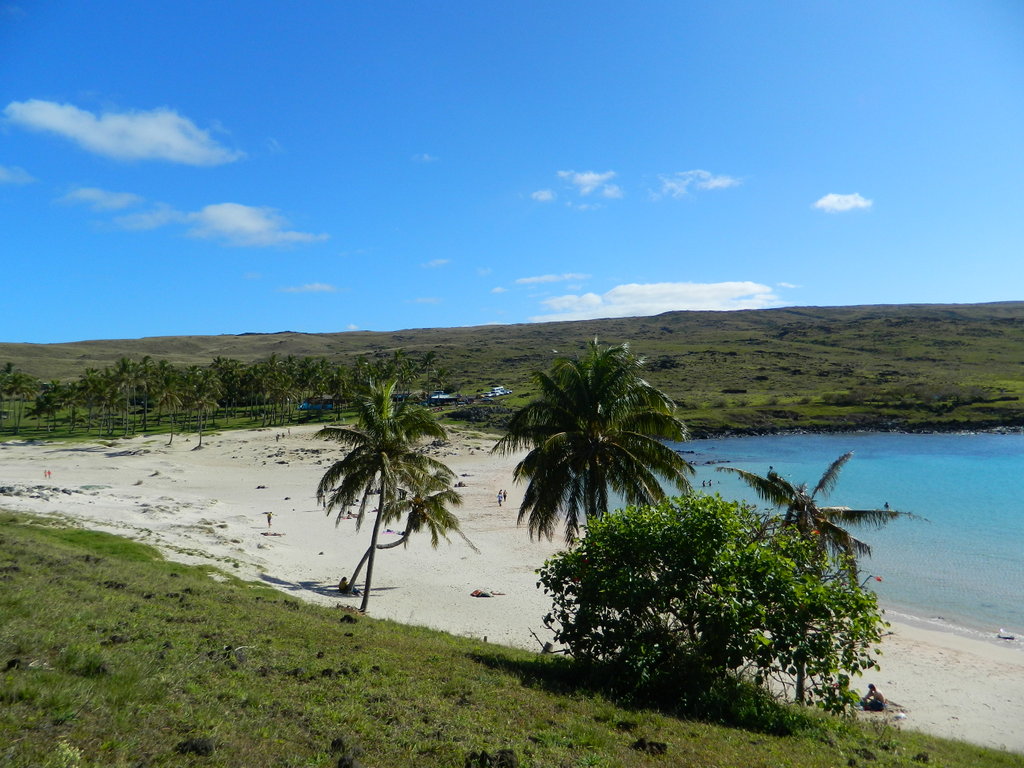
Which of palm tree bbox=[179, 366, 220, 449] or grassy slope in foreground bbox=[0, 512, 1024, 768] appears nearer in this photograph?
grassy slope in foreground bbox=[0, 512, 1024, 768]

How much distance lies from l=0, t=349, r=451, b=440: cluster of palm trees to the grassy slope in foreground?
3002 inches

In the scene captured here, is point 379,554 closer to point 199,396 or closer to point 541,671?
point 541,671

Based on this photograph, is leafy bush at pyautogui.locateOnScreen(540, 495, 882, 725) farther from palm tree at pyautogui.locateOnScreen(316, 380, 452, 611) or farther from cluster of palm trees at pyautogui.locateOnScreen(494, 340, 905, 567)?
palm tree at pyautogui.locateOnScreen(316, 380, 452, 611)

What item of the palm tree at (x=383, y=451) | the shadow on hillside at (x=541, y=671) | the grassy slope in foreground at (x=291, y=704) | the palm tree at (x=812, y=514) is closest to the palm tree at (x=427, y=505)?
the palm tree at (x=383, y=451)

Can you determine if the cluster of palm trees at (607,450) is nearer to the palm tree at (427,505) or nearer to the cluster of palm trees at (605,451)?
the cluster of palm trees at (605,451)

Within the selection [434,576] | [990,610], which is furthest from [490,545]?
[990,610]

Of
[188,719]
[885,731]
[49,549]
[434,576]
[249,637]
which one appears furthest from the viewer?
[434,576]

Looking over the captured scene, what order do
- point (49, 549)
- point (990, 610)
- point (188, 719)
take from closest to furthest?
point (188, 719) < point (49, 549) < point (990, 610)

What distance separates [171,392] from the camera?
7981 cm

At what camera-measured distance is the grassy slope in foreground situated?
7.00 m

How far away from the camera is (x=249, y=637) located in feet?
39.2

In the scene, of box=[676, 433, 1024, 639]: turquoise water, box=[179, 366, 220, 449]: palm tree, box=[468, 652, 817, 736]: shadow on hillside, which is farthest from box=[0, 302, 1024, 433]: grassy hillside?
box=[468, 652, 817, 736]: shadow on hillside

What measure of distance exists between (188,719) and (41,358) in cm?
22560

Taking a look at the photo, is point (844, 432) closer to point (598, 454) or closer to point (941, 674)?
point (941, 674)
